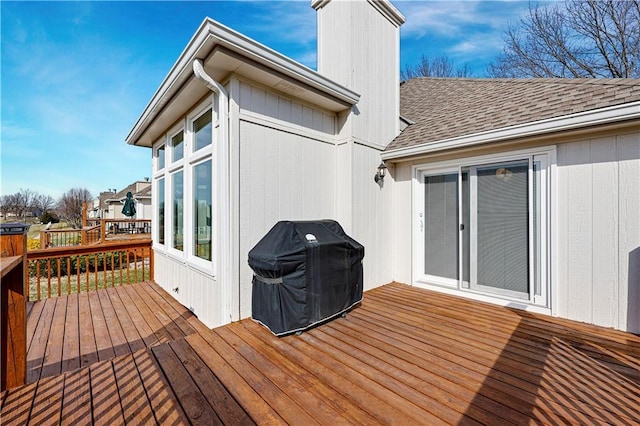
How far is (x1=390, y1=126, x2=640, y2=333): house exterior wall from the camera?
2.77 metres

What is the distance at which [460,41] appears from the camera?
25.8 feet

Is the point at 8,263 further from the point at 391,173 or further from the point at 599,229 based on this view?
the point at 599,229

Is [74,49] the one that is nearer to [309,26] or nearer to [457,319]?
[309,26]

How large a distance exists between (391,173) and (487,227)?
1.74m

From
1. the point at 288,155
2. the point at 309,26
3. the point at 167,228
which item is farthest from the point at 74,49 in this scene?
the point at 288,155

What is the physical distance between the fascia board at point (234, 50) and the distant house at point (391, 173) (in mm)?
17

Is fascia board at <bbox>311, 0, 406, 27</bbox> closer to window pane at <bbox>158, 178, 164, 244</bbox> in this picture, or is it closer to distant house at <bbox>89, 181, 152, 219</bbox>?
window pane at <bbox>158, 178, 164, 244</bbox>

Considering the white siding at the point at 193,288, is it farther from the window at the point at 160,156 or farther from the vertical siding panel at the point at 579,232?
the vertical siding panel at the point at 579,232

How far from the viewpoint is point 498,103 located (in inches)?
162

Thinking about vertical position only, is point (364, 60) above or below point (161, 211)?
above

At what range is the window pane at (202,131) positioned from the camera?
11.5ft

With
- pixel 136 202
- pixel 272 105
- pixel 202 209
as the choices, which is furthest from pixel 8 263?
pixel 136 202

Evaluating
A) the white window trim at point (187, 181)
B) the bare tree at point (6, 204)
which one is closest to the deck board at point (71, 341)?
the white window trim at point (187, 181)

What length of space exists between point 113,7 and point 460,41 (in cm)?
852
